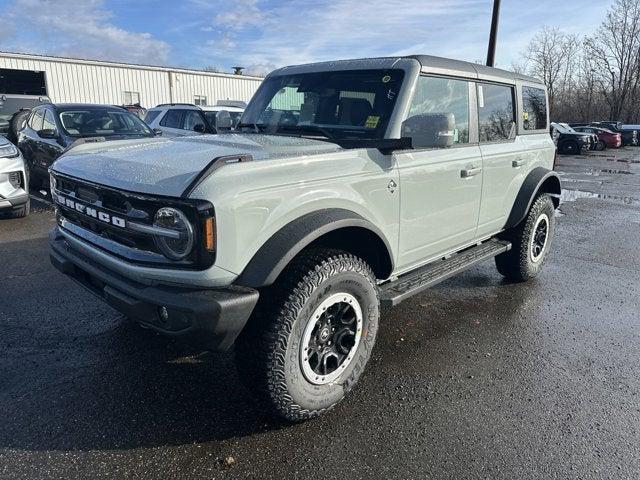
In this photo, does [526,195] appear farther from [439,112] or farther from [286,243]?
[286,243]

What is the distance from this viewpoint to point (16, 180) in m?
7.11

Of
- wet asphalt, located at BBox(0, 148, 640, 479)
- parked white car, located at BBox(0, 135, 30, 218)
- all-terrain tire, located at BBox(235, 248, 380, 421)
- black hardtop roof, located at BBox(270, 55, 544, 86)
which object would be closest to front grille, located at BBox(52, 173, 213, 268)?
all-terrain tire, located at BBox(235, 248, 380, 421)

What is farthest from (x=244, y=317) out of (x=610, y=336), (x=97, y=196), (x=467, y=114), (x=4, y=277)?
(x=4, y=277)

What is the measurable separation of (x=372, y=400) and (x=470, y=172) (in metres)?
1.96

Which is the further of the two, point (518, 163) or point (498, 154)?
point (518, 163)

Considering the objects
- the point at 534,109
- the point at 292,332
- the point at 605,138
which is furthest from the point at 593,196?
the point at 605,138

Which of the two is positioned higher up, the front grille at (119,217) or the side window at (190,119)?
the side window at (190,119)

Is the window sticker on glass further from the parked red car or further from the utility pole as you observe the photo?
the parked red car

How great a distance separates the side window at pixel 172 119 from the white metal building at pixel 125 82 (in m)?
15.9

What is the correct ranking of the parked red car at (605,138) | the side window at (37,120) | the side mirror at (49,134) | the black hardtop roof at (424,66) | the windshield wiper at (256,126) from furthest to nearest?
1. the parked red car at (605,138)
2. the side window at (37,120)
3. the side mirror at (49,134)
4. the windshield wiper at (256,126)
5. the black hardtop roof at (424,66)

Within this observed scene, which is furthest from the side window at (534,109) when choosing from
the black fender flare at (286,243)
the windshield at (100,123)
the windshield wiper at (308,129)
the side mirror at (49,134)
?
the side mirror at (49,134)

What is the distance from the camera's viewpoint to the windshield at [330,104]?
3.38m

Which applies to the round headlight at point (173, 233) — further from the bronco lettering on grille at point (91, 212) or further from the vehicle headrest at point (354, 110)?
the vehicle headrest at point (354, 110)

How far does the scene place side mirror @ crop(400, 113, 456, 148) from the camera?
118 inches
